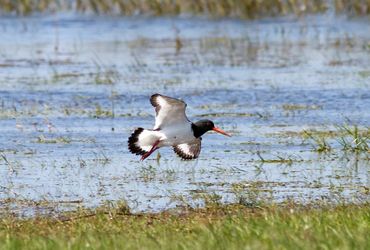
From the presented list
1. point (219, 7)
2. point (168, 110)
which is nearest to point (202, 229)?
A: point (168, 110)

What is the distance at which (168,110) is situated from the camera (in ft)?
32.8

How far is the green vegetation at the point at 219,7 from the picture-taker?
24.8 metres

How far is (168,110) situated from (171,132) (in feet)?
0.72

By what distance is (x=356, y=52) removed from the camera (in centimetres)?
1953

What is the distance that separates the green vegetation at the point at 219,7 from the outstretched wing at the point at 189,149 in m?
14.5

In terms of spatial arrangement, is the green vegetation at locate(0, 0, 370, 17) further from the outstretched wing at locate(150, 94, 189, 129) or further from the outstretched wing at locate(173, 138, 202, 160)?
the outstretched wing at locate(150, 94, 189, 129)

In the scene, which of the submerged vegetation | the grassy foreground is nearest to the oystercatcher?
the grassy foreground

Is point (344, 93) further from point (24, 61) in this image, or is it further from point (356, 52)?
point (24, 61)

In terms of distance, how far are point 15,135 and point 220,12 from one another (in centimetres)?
1263

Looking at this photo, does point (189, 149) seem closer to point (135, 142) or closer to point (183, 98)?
point (135, 142)

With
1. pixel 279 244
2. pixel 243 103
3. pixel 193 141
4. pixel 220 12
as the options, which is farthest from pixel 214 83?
pixel 279 244

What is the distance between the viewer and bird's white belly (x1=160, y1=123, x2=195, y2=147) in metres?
10.1

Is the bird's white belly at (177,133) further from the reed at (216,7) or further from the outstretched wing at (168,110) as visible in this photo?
the reed at (216,7)

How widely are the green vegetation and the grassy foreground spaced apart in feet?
53.3
